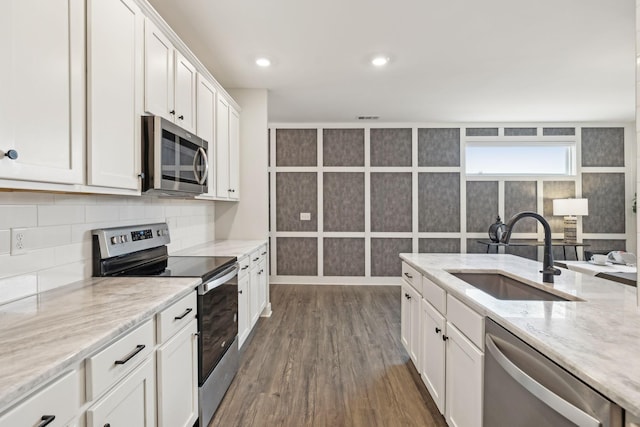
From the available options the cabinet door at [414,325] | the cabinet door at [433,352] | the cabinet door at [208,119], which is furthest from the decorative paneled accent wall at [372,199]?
the cabinet door at [433,352]

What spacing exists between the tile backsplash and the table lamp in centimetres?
564

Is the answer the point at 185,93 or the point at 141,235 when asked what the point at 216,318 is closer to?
the point at 141,235

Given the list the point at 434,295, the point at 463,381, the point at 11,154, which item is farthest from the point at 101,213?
the point at 463,381

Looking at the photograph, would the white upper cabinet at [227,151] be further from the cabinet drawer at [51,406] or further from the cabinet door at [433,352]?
the cabinet drawer at [51,406]

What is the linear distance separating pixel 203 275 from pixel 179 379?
52 centimetres

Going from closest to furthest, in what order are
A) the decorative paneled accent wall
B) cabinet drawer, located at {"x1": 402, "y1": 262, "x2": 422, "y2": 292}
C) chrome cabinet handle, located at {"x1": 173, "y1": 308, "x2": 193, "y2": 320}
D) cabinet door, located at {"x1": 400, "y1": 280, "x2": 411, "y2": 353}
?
chrome cabinet handle, located at {"x1": 173, "y1": 308, "x2": 193, "y2": 320} < cabinet drawer, located at {"x1": 402, "y1": 262, "x2": 422, "y2": 292} < cabinet door, located at {"x1": 400, "y1": 280, "x2": 411, "y2": 353} < the decorative paneled accent wall

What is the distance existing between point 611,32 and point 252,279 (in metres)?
3.62

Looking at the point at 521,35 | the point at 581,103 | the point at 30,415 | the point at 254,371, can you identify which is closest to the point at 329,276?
the point at 254,371

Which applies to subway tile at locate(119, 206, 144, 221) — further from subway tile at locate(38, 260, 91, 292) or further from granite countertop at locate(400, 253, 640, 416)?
granite countertop at locate(400, 253, 640, 416)

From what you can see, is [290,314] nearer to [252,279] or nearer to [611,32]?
[252,279]

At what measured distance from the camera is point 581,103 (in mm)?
4289

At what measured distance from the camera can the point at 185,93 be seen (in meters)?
2.28

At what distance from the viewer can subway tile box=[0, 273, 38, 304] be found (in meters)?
1.28

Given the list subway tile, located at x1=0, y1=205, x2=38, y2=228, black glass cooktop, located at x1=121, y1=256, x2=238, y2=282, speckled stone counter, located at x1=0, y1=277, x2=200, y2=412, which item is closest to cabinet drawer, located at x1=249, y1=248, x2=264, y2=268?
black glass cooktop, located at x1=121, y1=256, x2=238, y2=282
